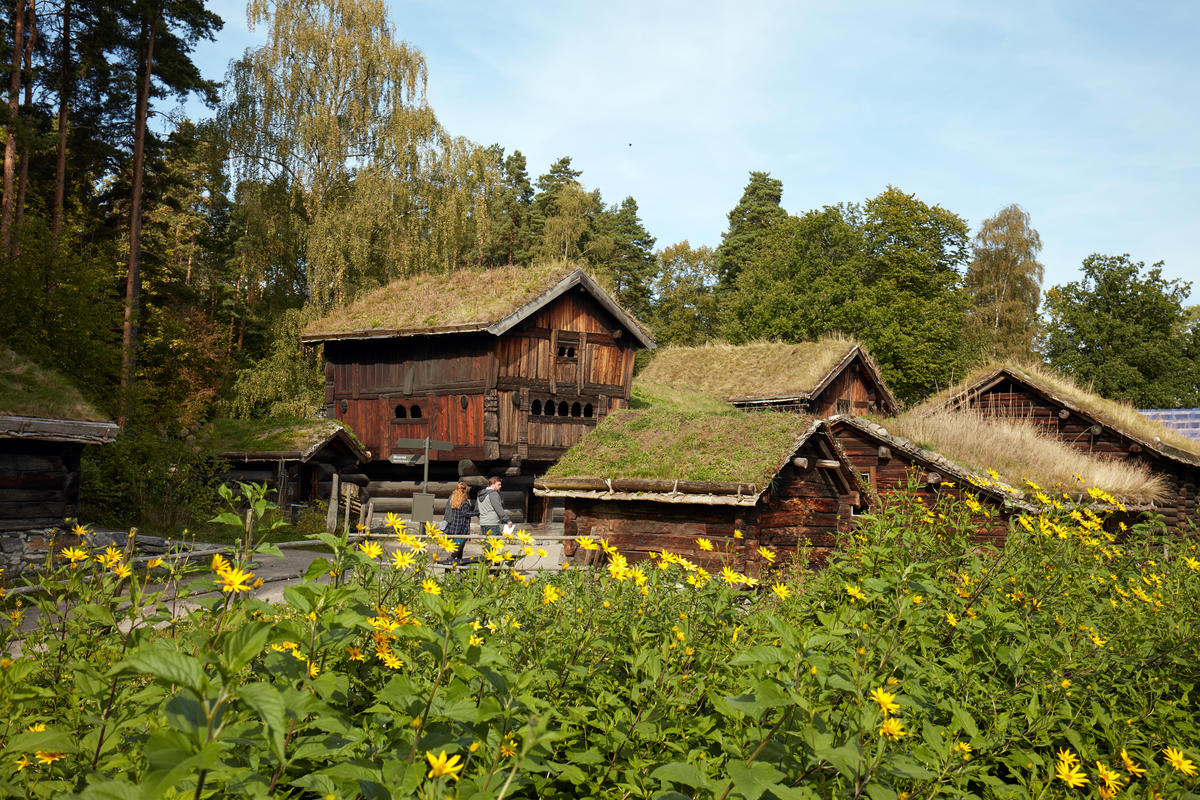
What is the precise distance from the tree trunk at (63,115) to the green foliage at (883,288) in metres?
26.1

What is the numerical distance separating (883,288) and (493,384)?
74.3 feet

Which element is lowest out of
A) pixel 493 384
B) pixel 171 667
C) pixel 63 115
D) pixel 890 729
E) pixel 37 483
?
pixel 37 483

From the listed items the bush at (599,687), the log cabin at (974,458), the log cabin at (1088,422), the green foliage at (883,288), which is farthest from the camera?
the green foliage at (883,288)

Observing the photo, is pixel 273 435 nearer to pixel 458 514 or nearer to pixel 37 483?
pixel 37 483

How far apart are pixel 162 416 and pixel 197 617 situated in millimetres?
20528

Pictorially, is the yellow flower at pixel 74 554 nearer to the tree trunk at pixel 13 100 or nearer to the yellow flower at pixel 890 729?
the yellow flower at pixel 890 729

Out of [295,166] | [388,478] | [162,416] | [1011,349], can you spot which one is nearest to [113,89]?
[295,166]

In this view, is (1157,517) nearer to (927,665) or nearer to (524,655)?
(927,665)

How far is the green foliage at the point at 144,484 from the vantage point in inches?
631

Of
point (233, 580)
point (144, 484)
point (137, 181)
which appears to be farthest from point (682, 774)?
point (137, 181)

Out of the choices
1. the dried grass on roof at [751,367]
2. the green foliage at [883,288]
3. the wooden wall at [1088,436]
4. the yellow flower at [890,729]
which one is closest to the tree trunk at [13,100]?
the dried grass on roof at [751,367]

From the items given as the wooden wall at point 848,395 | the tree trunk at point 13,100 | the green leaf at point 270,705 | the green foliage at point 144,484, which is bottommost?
the green foliage at point 144,484

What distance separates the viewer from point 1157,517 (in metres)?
5.77

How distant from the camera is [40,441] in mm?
11898
